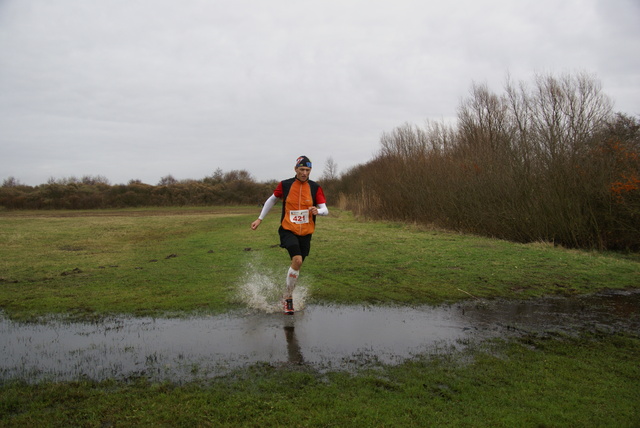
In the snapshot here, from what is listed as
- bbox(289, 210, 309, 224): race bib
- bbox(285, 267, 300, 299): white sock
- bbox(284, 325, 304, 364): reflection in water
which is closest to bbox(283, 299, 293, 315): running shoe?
bbox(285, 267, 300, 299): white sock

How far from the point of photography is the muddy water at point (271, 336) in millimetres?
4730

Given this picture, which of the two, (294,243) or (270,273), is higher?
(294,243)

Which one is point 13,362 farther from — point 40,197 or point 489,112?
point 40,197

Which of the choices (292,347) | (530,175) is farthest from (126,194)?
(292,347)

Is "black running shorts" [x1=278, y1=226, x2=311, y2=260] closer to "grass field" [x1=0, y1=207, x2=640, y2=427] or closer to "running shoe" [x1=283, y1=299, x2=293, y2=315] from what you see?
"running shoe" [x1=283, y1=299, x2=293, y2=315]

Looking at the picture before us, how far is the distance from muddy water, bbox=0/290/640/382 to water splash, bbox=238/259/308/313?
410 mm

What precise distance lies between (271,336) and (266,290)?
114 inches

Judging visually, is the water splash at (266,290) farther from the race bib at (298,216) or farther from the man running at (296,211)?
the race bib at (298,216)

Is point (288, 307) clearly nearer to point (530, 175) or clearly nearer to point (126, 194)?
point (530, 175)

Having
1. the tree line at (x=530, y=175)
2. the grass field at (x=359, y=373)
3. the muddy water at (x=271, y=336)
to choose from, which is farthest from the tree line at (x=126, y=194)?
the muddy water at (x=271, y=336)

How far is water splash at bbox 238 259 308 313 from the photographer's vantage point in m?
7.47

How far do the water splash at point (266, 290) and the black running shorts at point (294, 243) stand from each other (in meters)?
0.94

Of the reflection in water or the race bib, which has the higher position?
the race bib

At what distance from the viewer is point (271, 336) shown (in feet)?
19.0
